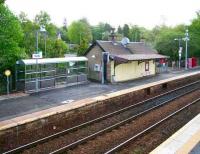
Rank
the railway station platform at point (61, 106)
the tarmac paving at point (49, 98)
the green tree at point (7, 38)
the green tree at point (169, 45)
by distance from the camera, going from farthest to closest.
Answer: the green tree at point (169, 45)
the green tree at point (7, 38)
the tarmac paving at point (49, 98)
the railway station platform at point (61, 106)

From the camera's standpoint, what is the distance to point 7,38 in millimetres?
23078

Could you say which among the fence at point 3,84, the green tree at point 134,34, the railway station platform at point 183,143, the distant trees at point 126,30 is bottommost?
the railway station platform at point 183,143

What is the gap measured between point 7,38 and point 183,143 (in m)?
14.7

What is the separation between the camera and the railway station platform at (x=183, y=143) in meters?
11.2

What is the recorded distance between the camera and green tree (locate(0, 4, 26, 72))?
22891mm

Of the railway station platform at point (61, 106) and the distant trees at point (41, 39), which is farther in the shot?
the distant trees at point (41, 39)

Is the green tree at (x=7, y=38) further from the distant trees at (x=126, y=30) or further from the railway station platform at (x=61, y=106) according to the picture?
the distant trees at (x=126, y=30)

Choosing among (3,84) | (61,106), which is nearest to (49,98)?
(61,106)

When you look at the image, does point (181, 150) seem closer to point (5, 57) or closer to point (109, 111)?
point (109, 111)

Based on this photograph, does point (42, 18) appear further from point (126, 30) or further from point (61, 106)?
point (126, 30)

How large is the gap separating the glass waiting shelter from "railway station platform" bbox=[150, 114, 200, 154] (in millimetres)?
13133

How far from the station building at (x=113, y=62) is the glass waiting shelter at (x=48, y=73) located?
5.74ft

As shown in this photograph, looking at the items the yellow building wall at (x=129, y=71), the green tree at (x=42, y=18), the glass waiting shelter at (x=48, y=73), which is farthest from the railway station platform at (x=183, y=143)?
the green tree at (x=42, y=18)

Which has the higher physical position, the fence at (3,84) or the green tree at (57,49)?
the green tree at (57,49)
